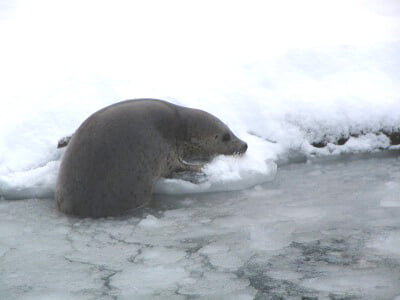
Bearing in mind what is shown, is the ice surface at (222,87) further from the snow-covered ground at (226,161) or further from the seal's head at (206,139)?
the seal's head at (206,139)

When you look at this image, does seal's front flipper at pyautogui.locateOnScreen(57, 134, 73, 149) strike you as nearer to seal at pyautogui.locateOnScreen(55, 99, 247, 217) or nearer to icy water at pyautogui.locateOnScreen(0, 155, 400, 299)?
seal at pyautogui.locateOnScreen(55, 99, 247, 217)

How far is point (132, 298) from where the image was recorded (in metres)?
2.83

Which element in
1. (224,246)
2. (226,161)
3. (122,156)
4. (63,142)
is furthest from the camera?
(226,161)

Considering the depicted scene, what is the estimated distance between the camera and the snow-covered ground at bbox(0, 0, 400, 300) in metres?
3.08

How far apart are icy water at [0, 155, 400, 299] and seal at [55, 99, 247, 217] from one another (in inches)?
4.8

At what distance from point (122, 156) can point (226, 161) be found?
89 centimetres

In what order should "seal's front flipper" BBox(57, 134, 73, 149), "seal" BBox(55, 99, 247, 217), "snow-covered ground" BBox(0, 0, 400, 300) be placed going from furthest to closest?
"seal's front flipper" BBox(57, 134, 73, 149)
"seal" BBox(55, 99, 247, 217)
"snow-covered ground" BBox(0, 0, 400, 300)

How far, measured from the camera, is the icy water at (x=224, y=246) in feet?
9.54

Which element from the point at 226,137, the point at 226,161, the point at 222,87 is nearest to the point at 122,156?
the point at 226,161

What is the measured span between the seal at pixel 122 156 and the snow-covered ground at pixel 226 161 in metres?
0.13

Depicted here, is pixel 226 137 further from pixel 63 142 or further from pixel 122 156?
pixel 63 142

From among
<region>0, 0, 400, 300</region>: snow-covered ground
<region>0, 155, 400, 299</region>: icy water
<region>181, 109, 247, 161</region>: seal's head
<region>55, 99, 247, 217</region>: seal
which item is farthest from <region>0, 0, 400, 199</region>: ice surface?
<region>0, 155, 400, 299</region>: icy water

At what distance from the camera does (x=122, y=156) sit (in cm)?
420

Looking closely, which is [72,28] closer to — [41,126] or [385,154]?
[41,126]
